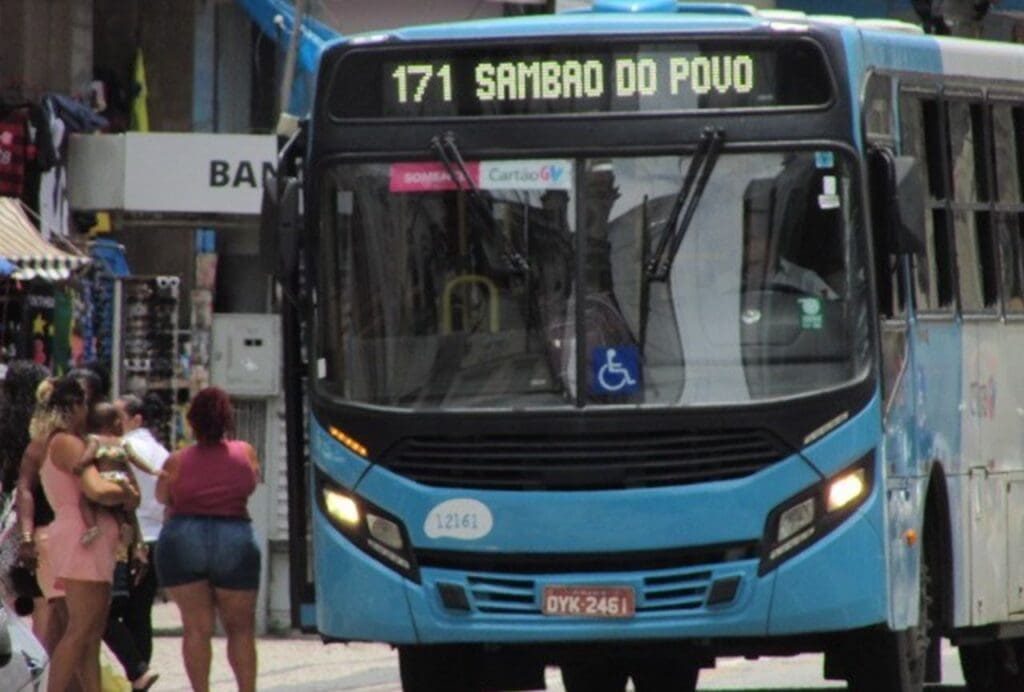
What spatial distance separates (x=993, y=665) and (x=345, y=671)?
5044mm

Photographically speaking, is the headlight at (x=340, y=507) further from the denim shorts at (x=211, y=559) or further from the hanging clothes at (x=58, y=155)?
the hanging clothes at (x=58, y=155)

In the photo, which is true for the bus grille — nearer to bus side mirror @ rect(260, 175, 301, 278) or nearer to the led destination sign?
bus side mirror @ rect(260, 175, 301, 278)

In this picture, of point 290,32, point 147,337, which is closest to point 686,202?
point 147,337

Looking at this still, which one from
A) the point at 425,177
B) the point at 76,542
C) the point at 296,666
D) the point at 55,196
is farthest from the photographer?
the point at 55,196

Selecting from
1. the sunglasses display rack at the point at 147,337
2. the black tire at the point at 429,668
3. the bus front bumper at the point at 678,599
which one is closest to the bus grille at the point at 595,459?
the bus front bumper at the point at 678,599

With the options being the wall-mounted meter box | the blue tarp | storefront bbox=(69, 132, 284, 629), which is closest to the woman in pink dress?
the wall-mounted meter box

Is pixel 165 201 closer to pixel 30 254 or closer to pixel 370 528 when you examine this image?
pixel 30 254

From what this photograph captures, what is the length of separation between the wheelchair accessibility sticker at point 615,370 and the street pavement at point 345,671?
568 cm

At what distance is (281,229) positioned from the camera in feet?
45.0

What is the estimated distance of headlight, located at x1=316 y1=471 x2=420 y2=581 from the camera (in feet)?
44.9

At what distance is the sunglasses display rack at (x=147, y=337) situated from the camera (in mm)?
24844

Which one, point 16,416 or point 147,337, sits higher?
point 147,337

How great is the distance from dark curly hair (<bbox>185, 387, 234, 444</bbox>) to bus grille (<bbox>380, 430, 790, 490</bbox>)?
116 inches

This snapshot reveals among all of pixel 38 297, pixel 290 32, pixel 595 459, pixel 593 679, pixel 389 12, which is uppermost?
pixel 389 12
